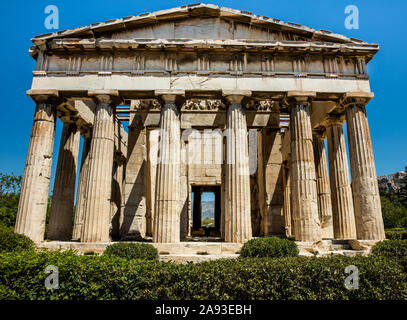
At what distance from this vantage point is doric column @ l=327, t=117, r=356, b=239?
54.5 ft

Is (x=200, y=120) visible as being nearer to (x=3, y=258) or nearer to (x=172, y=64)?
(x=172, y=64)

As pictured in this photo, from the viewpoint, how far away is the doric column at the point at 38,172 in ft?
45.1

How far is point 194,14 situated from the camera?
15.9m

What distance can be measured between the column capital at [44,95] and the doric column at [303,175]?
476 inches

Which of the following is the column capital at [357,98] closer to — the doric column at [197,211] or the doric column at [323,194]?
the doric column at [323,194]

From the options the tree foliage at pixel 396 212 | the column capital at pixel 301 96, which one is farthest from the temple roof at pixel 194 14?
the tree foliage at pixel 396 212

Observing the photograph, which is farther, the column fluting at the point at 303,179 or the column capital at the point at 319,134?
the column capital at the point at 319,134

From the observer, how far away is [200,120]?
1994 cm

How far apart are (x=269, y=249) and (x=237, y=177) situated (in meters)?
4.32

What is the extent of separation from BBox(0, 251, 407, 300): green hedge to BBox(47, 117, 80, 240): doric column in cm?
1068
